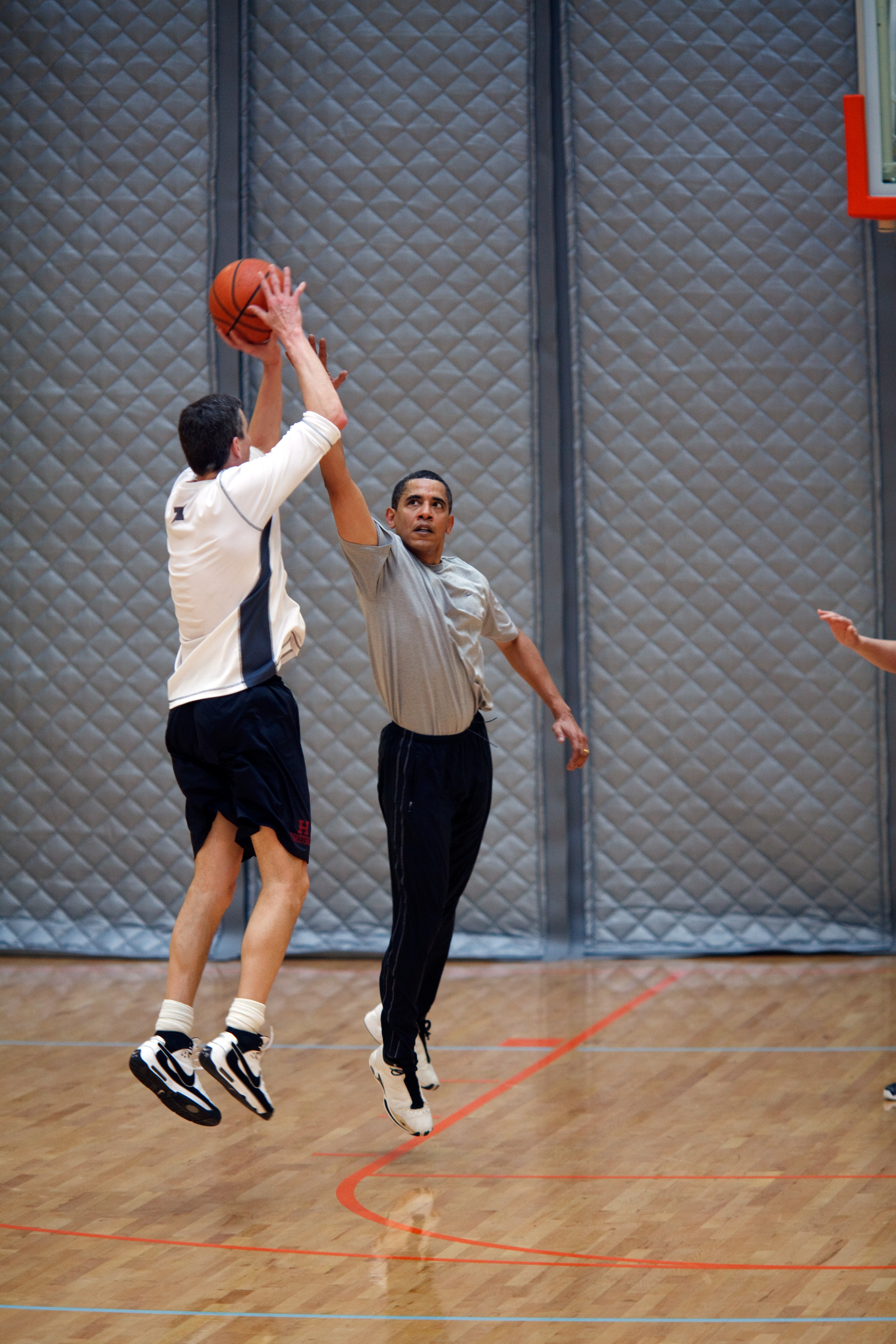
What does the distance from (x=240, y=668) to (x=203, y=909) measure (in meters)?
0.48

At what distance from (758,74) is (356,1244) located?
4.36m

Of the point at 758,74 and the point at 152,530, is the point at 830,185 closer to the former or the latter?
the point at 758,74

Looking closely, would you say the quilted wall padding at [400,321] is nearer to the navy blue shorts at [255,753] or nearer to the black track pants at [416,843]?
the black track pants at [416,843]

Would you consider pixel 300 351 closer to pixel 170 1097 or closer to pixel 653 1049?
pixel 170 1097

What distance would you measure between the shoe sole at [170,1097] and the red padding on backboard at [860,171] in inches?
93.3

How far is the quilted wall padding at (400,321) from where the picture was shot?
5430mm

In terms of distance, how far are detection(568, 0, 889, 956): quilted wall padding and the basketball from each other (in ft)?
8.24

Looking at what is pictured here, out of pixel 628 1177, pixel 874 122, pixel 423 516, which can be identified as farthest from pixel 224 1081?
pixel 874 122

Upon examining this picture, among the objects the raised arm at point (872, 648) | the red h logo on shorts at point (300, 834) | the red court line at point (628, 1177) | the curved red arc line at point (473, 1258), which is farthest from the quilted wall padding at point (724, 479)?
the curved red arc line at point (473, 1258)

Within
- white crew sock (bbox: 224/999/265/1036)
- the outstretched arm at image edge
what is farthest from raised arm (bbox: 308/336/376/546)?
white crew sock (bbox: 224/999/265/1036)

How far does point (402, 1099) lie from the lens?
3115mm

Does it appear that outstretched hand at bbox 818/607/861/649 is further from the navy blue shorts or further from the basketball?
the basketball

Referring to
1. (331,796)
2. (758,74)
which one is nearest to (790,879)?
(331,796)

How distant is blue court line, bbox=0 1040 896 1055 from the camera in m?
3.97
